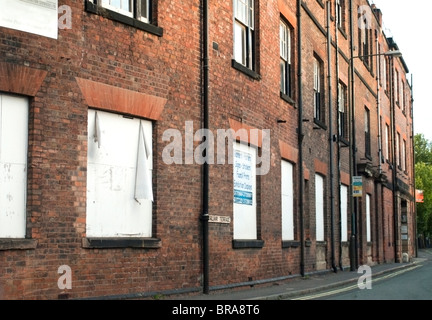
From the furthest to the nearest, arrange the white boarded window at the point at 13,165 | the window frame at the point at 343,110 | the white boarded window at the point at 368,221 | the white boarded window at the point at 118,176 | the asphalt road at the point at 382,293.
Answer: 1. the white boarded window at the point at 368,221
2. the window frame at the point at 343,110
3. the asphalt road at the point at 382,293
4. the white boarded window at the point at 118,176
5. the white boarded window at the point at 13,165

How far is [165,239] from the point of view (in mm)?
12562

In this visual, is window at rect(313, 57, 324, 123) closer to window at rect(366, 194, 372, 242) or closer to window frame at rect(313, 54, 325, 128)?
window frame at rect(313, 54, 325, 128)

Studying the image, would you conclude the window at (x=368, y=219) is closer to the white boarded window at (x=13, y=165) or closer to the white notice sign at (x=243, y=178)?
the white notice sign at (x=243, y=178)

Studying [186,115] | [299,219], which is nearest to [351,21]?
[299,219]

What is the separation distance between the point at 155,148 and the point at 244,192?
376 centimetres

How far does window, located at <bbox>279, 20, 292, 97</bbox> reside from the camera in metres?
19.2

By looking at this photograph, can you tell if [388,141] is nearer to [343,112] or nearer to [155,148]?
[343,112]

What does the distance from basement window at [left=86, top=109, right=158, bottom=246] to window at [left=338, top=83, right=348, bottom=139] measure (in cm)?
1521

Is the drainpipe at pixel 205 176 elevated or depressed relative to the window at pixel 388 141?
depressed

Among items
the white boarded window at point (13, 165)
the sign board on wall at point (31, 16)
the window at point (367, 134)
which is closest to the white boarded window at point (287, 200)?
the sign board on wall at point (31, 16)

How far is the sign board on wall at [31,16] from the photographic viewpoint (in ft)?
33.0

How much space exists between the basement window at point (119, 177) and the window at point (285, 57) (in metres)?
7.60

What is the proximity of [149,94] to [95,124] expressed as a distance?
1.41 metres
